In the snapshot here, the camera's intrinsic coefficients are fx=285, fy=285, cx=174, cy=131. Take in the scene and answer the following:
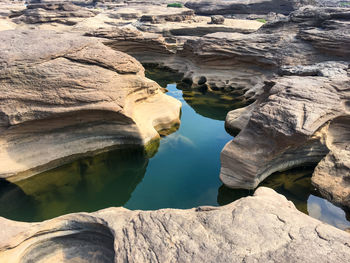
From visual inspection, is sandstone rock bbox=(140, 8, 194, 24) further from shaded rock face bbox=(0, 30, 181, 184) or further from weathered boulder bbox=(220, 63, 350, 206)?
weathered boulder bbox=(220, 63, 350, 206)

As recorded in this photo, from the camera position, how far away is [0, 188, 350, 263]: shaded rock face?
272 centimetres

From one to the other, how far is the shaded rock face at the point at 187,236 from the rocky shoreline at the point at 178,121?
1 centimetres

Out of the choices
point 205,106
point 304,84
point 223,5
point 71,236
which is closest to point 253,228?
point 71,236

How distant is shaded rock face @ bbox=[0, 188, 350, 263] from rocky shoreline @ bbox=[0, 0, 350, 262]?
13mm

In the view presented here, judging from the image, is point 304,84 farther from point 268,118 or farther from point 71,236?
point 71,236

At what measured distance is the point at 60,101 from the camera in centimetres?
592

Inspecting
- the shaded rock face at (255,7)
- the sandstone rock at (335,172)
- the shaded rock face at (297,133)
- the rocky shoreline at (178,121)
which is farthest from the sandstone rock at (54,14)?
the sandstone rock at (335,172)

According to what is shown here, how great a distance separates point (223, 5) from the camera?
2708 centimetres

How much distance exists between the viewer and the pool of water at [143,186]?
5.50m

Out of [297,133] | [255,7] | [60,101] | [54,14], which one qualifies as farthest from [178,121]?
[255,7]

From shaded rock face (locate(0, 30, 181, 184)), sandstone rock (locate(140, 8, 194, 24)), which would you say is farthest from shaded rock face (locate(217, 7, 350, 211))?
sandstone rock (locate(140, 8, 194, 24))

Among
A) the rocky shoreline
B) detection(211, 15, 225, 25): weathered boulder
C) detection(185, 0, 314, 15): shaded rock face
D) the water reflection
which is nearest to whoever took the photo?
the rocky shoreline

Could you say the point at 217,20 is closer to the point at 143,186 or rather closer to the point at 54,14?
the point at 54,14

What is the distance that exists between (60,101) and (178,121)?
352 cm
